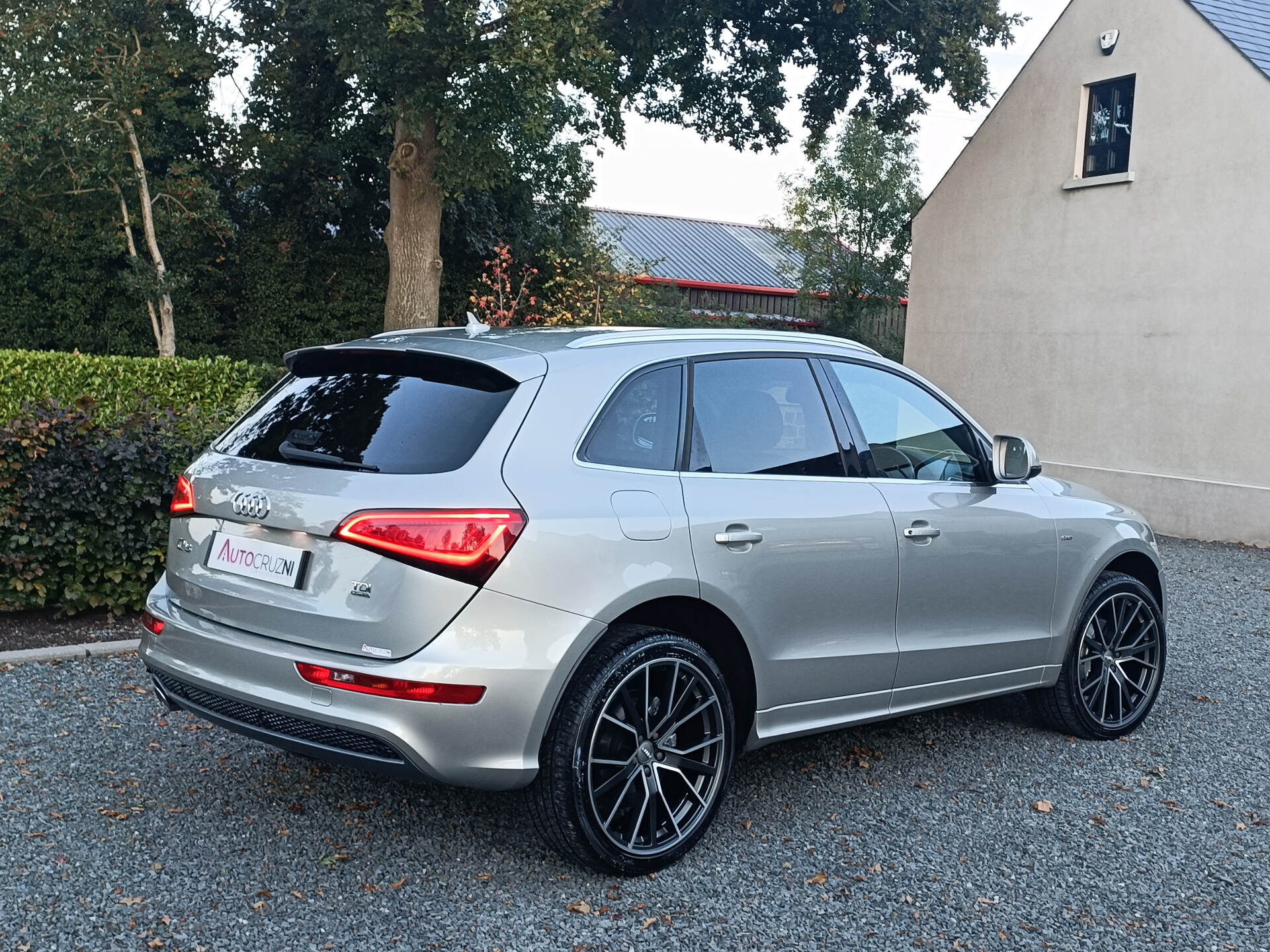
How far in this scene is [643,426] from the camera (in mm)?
4070

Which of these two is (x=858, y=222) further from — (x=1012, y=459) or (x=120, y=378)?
(x=1012, y=459)

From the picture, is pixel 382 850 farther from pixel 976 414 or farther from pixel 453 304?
pixel 453 304

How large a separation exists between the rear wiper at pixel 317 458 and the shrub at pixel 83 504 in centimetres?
299

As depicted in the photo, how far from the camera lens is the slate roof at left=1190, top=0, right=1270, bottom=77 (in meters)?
14.0

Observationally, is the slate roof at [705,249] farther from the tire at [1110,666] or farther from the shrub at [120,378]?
the tire at [1110,666]

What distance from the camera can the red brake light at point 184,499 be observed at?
160 inches

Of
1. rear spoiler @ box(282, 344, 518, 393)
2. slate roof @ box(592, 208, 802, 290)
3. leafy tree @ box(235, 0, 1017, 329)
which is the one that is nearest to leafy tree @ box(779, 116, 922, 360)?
slate roof @ box(592, 208, 802, 290)

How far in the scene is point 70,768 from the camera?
470cm

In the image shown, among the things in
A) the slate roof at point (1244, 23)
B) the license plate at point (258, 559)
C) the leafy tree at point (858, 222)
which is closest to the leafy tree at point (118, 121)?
the slate roof at point (1244, 23)

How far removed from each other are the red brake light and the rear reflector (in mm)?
953

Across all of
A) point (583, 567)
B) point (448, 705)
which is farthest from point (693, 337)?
point (448, 705)

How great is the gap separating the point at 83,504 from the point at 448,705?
3.91 m

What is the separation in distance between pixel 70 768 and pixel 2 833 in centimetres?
64

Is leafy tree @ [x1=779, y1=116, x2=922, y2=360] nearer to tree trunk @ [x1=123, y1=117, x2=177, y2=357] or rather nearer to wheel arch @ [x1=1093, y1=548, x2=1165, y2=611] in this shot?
tree trunk @ [x1=123, y1=117, x2=177, y2=357]
